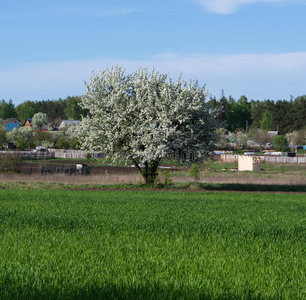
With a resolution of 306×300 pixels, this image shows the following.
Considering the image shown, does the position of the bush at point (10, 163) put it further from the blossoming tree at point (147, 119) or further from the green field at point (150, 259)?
the green field at point (150, 259)

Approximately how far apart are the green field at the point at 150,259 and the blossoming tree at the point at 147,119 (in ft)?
72.9

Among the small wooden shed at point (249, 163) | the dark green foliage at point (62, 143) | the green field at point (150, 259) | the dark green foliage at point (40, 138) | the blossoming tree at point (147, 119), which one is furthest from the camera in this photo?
the dark green foliage at point (40, 138)

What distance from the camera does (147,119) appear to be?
38.9 metres

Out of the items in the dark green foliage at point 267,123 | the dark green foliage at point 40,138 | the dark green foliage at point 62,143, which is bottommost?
the dark green foliage at point 62,143

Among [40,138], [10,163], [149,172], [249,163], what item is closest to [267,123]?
→ [40,138]

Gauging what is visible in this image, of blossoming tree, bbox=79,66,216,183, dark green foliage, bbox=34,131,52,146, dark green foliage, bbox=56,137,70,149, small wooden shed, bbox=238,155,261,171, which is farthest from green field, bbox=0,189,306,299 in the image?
dark green foliage, bbox=34,131,52,146

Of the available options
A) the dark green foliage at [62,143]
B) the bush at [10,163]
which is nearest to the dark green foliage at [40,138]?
the dark green foliage at [62,143]

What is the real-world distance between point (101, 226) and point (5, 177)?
33.6 m

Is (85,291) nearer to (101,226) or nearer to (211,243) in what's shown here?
(211,243)

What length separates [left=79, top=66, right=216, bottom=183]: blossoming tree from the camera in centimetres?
3809

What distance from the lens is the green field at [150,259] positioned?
691cm

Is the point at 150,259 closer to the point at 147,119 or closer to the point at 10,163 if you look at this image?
the point at 147,119

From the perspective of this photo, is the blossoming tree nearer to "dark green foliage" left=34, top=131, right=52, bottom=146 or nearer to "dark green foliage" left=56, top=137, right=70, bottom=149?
"dark green foliage" left=56, top=137, right=70, bottom=149

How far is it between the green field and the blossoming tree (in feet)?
72.9
